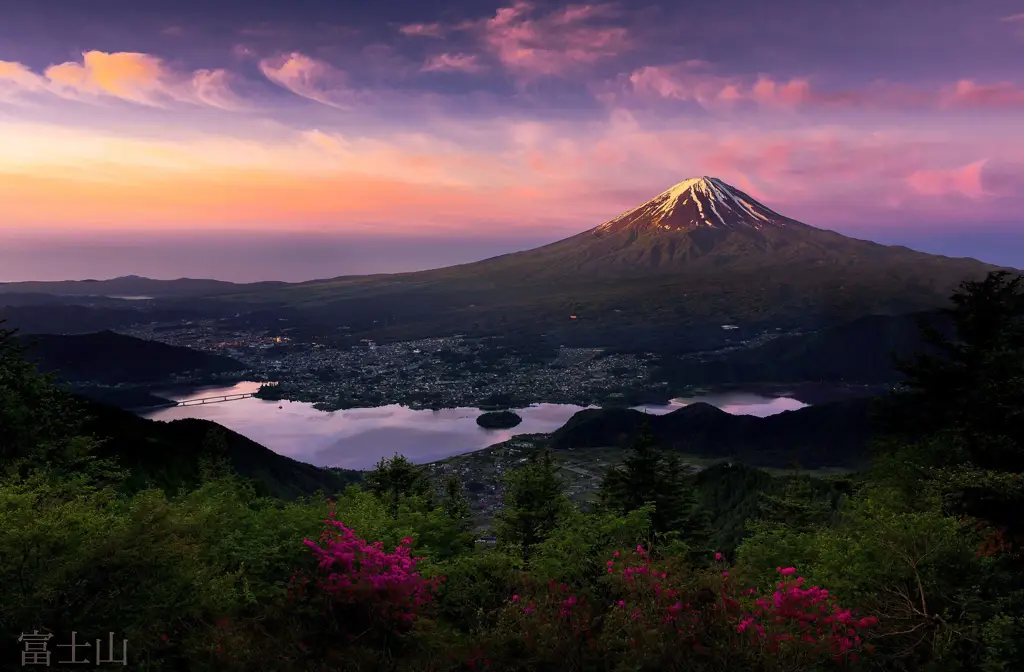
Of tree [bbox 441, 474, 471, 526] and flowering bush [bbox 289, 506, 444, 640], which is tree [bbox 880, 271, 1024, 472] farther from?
tree [bbox 441, 474, 471, 526]

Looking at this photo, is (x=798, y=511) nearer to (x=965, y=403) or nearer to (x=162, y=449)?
(x=965, y=403)

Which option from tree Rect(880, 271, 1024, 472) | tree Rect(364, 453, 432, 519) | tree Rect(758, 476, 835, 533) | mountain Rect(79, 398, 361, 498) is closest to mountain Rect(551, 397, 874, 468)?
mountain Rect(79, 398, 361, 498)

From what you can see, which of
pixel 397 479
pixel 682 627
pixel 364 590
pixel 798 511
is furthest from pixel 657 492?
pixel 364 590

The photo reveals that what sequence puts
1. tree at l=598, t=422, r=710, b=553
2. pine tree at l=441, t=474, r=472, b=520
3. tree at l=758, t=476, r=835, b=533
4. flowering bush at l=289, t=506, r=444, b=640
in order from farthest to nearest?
tree at l=758, t=476, r=835, b=533 < tree at l=598, t=422, r=710, b=553 < pine tree at l=441, t=474, r=472, b=520 < flowering bush at l=289, t=506, r=444, b=640

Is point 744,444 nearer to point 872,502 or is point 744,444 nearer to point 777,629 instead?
point 872,502

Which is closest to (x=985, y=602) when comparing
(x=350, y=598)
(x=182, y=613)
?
(x=350, y=598)

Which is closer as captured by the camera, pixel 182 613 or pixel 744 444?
pixel 182 613
